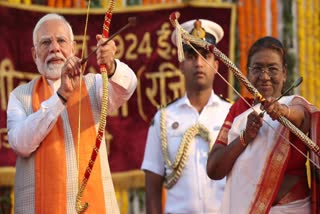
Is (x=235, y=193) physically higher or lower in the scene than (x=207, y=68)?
lower

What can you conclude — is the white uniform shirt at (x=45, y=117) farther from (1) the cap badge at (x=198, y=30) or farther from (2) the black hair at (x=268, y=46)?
(1) the cap badge at (x=198, y=30)

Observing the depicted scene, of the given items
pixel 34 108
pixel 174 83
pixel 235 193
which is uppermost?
pixel 174 83

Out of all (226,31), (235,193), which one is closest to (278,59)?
(235,193)

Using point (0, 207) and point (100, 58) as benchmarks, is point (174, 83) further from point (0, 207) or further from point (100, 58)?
point (100, 58)

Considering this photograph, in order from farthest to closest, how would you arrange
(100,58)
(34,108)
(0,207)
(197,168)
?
→ (0,207)
(197,168)
(34,108)
(100,58)

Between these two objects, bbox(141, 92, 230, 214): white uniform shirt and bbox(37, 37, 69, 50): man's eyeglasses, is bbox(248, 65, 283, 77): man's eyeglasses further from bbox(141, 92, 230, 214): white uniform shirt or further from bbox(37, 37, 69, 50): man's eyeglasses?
bbox(141, 92, 230, 214): white uniform shirt

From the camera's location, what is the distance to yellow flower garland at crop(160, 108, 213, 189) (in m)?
6.43

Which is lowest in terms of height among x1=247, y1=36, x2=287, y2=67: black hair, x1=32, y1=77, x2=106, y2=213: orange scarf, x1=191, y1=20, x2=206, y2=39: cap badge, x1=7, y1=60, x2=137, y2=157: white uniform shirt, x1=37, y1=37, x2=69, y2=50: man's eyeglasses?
x1=32, y1=77, x2=106, y2=213: orange scarf

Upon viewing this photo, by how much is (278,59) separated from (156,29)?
6.77ft

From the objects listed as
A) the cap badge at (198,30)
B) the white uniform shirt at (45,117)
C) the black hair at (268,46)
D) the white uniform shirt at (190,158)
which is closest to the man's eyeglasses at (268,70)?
the black hair at (268,46)

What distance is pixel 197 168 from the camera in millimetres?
6410

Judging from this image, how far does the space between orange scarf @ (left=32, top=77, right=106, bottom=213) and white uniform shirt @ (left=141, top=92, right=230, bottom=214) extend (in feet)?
3.12

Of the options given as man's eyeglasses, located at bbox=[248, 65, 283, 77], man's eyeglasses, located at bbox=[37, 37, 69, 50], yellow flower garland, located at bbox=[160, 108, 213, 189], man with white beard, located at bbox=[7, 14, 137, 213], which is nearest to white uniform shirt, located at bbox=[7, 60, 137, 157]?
man with white beard, located at bbox=[7, 14, 137, 213]

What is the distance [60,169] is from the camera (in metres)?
5.52
